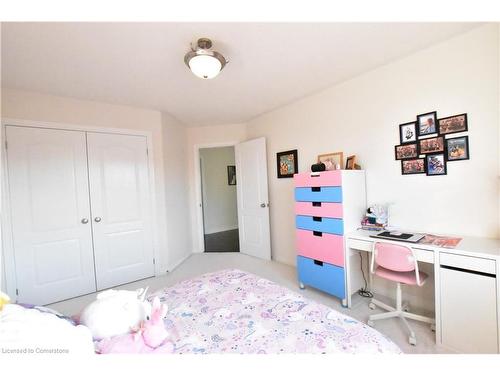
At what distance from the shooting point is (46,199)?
229 centimetres

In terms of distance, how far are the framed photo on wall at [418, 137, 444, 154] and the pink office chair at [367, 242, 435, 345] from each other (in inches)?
34.5

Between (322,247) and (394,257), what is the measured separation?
2.23ft

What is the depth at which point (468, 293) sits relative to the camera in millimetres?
1363

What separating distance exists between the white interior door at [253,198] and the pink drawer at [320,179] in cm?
106

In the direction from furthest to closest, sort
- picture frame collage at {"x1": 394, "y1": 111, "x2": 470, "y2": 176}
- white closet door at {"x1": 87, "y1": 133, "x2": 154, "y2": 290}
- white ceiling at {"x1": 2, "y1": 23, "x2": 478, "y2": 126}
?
white closet door at {"x1": 87, "y1": 133, "x2": 154, "y2": 290} → picture frame collage at {"x1": 394, "y1": 111, "x2": 470, "y2": 176} → white ceiling at {"x1": 2, "y1": 23, "x2": 478, "y2": 126}

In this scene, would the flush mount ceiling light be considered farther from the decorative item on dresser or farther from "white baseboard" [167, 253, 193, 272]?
"white baseboard" [167, 253, 193, 272]

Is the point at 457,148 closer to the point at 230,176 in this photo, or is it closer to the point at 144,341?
the point at 144,341

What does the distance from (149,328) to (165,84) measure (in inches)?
86.6

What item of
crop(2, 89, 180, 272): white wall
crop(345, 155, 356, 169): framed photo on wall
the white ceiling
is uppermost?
the white ceiling

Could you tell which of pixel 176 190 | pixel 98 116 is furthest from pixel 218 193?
pixel 98 116

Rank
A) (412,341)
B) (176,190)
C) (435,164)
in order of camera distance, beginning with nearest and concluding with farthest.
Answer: (412,341)
(435,164)
(176,190)

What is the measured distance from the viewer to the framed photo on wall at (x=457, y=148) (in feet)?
5.39

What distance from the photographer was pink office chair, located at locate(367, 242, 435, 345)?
1.55 meters

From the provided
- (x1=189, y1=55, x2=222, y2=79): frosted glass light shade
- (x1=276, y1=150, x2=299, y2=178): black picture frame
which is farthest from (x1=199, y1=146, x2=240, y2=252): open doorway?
(x1=189, y1=55, x2=222, y2=79): frosted glass light shade
